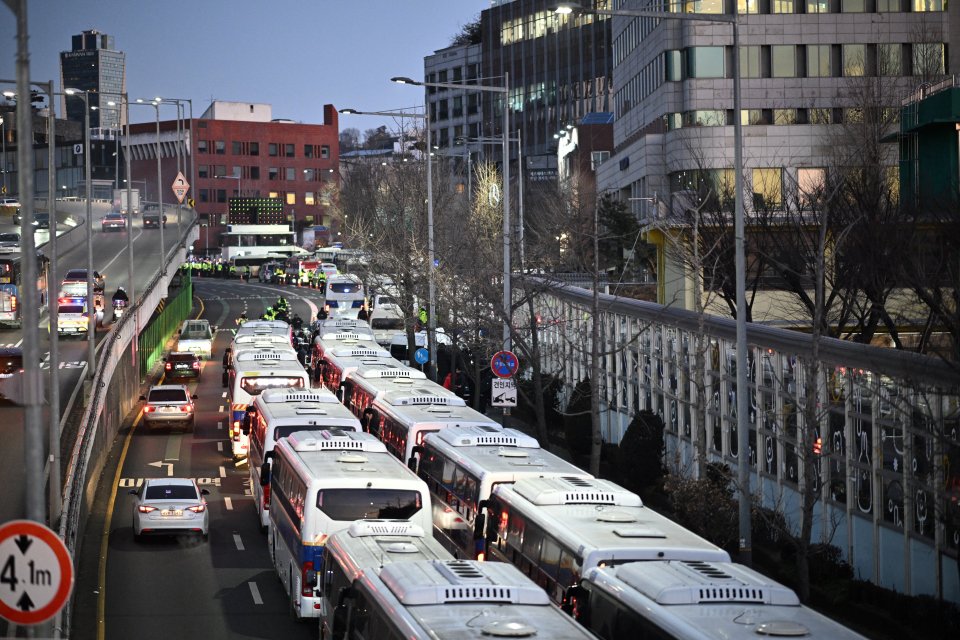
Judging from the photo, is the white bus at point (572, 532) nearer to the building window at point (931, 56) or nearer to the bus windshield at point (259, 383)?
the bus windshield at point (259, 383)

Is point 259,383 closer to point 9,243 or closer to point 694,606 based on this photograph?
point 694,606

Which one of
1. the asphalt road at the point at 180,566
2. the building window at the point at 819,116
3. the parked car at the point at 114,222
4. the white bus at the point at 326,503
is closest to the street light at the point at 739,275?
the white bus at the point at 326,503

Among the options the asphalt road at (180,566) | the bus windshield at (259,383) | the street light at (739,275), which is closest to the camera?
the street light at (739,275)

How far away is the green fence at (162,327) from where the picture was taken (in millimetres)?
60406

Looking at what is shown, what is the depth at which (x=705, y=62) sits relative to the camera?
221 ft

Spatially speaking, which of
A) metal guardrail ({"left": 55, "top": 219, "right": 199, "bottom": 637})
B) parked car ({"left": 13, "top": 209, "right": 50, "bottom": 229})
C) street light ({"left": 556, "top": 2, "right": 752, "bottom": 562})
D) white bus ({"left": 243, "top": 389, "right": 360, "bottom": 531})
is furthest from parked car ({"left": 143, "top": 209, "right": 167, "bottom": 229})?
street light ({"left": 556, "top": 2, "right": 752, "bottom": 562})

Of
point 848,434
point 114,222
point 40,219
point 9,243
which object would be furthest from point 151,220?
point 848,434

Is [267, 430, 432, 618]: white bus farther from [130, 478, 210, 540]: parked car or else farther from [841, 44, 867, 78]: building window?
[841, 44, 867, 78]: building window

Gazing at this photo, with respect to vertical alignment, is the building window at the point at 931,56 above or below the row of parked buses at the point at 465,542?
above

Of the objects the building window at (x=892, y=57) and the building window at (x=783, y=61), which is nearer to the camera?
the building window at (x=892, y=57)

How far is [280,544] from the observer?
24.9 m

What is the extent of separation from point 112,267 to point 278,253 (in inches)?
2922

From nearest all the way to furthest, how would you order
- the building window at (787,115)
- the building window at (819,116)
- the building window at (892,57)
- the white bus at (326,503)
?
the white bus at (326,503) < the building window at (892,57) < the building window at (819,116) < the building window at (787,115)

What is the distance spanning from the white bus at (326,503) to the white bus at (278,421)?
4237 mm
